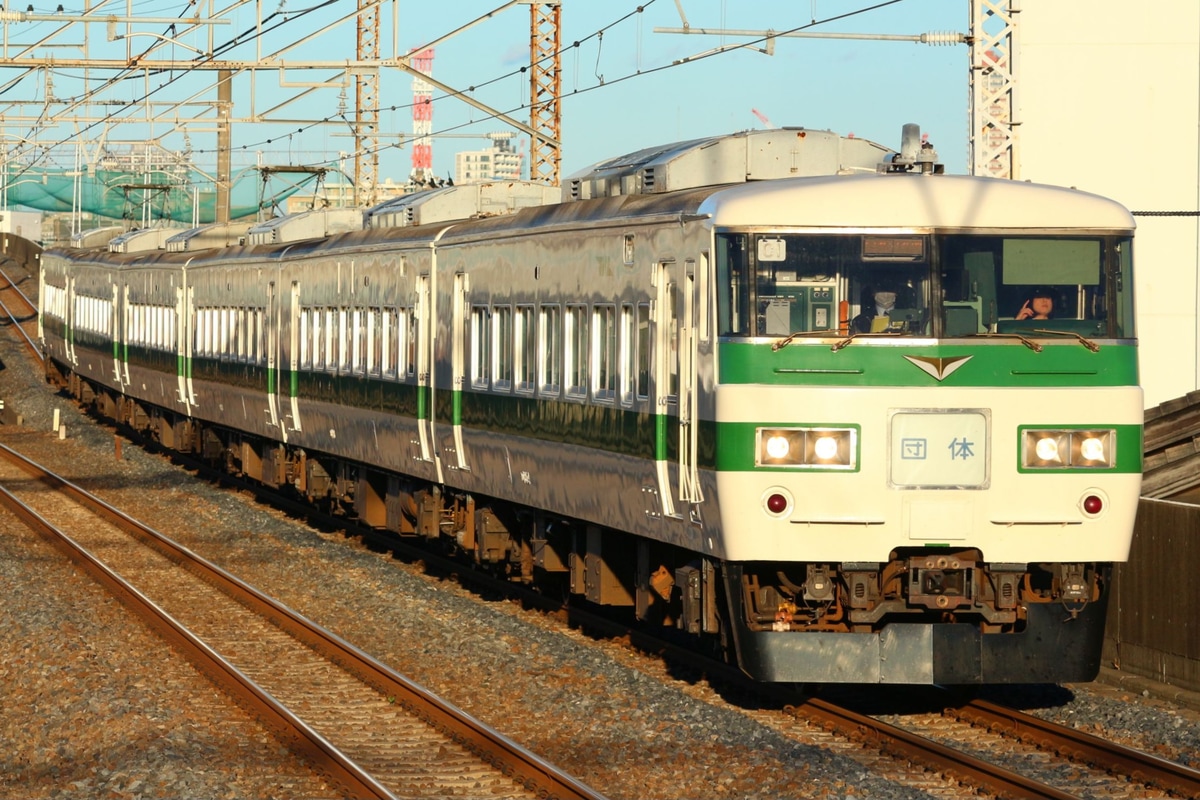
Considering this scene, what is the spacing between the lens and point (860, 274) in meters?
10.4

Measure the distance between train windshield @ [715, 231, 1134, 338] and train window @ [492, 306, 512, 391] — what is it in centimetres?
437

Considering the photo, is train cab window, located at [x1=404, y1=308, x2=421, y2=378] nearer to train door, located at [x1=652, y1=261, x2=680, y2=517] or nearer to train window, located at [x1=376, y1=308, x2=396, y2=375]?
train window, located at [x1=376, y1=308, x2=396, y2=375]

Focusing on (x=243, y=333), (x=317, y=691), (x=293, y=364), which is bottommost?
(x=317, y=691)

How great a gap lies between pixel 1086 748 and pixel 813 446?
2054mm

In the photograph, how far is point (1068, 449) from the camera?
10422 mm

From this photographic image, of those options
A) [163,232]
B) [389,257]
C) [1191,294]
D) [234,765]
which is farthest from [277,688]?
[163,232]

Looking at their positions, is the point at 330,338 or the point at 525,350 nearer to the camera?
the point at 525,350

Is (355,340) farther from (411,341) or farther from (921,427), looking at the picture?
(921,427)

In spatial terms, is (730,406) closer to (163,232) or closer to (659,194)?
(659,194)

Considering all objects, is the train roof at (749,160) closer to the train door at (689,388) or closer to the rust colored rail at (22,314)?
the train door at (689,388)

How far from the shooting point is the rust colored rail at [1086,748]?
9.09m

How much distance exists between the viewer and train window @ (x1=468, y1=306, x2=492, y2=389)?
599 inches

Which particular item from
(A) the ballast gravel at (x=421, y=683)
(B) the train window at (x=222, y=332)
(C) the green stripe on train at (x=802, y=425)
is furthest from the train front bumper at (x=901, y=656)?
(B) the train window at (x=222, y=332)

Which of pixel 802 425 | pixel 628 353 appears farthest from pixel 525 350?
pixel 802 425
